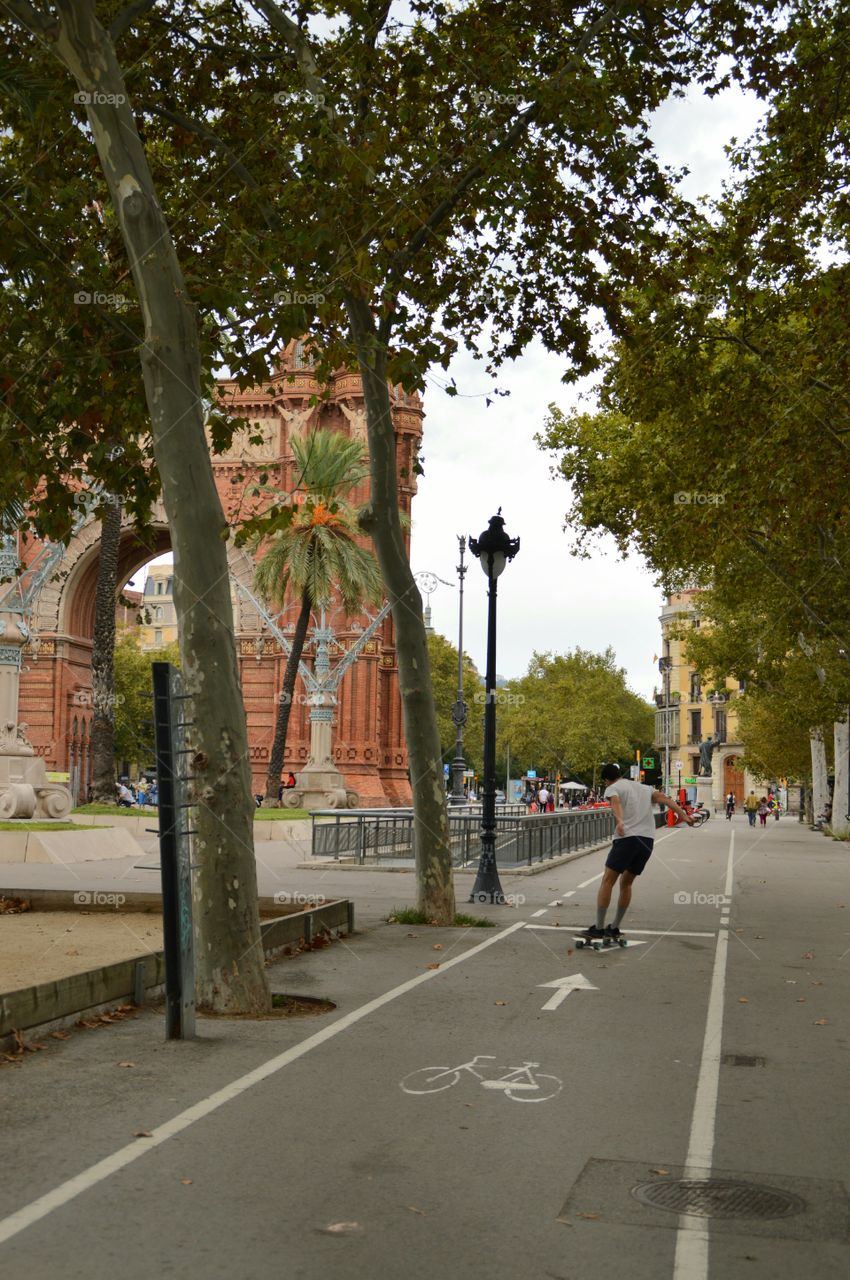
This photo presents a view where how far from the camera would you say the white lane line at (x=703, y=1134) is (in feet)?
15.9

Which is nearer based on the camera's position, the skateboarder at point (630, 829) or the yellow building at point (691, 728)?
the skateboarder at point (630, 829)

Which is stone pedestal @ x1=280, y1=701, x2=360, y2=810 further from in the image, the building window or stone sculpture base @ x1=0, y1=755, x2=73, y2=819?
the building window

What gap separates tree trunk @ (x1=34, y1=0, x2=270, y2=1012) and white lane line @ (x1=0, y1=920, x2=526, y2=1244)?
942 millimetres

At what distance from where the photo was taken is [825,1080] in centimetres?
815

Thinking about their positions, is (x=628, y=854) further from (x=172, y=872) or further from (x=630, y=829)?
(x=172, y=872)

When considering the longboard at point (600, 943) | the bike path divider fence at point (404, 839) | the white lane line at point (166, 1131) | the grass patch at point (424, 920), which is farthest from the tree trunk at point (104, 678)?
the white lane line at point (166, 1131)

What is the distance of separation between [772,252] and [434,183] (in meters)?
5.23

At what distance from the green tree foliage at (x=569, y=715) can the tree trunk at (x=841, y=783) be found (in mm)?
51337

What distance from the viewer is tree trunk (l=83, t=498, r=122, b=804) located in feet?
98.5

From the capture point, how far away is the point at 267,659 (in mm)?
58000

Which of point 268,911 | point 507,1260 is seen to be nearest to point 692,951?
point 268,911

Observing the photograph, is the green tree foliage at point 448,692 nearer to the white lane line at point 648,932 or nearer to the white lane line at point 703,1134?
the white lane line at point 648,932

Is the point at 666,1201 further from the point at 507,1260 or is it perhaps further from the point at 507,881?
the point at 507,881

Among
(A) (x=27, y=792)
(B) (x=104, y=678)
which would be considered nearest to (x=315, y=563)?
(B) (x=104, y=678)
